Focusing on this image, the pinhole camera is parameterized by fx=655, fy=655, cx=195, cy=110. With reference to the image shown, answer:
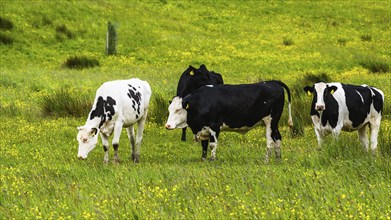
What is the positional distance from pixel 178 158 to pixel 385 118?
6.36 meters

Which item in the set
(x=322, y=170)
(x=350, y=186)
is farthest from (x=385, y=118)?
(x=350, y=186)

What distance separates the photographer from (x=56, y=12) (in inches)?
1448

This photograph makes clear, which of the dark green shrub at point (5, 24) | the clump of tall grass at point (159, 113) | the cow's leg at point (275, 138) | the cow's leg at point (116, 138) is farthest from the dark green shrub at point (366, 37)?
the cow's leg at point (116, 138)

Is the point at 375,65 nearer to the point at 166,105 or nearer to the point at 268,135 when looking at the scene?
the point at 166,105

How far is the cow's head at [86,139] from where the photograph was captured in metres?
11.6

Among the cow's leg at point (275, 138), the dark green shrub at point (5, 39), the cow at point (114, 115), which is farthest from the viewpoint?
the dark green shrub at point (5, 39)

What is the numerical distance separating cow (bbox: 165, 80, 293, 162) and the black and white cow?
2.76ft

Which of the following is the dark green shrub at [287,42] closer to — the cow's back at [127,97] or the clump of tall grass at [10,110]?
the clump of tall grass at [10,110]

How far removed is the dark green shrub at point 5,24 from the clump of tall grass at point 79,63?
5.43 m

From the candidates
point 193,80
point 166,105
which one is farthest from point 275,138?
point 166,105

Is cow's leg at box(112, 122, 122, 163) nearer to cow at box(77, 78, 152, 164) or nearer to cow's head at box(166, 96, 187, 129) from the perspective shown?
cow at box(77, 78, 152, 164)

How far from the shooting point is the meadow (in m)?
8.05

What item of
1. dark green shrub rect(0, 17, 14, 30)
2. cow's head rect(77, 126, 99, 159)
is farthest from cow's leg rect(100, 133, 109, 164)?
dark green shrub rect(0, 17, 14, 30)

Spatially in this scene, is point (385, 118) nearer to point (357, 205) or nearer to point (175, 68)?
point (357, 205)
